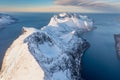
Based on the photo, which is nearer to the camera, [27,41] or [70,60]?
[27,41]

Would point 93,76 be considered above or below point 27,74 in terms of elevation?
below

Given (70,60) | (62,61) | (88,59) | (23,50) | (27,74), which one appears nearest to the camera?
(27,74)

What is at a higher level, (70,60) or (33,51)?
(33,51)

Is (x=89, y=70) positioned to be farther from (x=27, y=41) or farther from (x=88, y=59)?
(x=27, y=41)

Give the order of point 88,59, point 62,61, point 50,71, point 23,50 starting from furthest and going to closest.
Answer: point 88,59 < point 62,61 < point 23,50 < point 50,71

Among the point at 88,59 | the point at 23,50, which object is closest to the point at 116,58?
the point at 88,59

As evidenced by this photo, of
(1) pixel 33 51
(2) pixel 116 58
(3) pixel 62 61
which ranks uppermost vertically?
(1) pixel 33 51

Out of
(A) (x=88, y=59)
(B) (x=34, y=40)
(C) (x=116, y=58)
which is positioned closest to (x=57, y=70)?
(B) (x=34, y=40)

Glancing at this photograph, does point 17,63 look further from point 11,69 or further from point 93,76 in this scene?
point 93,76

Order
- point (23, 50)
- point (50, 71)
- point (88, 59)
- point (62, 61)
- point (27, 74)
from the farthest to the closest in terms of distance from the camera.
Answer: point (88, 59) < point (62, 61) < point (23, 50) < point (50, 71) < point (27, 74)
